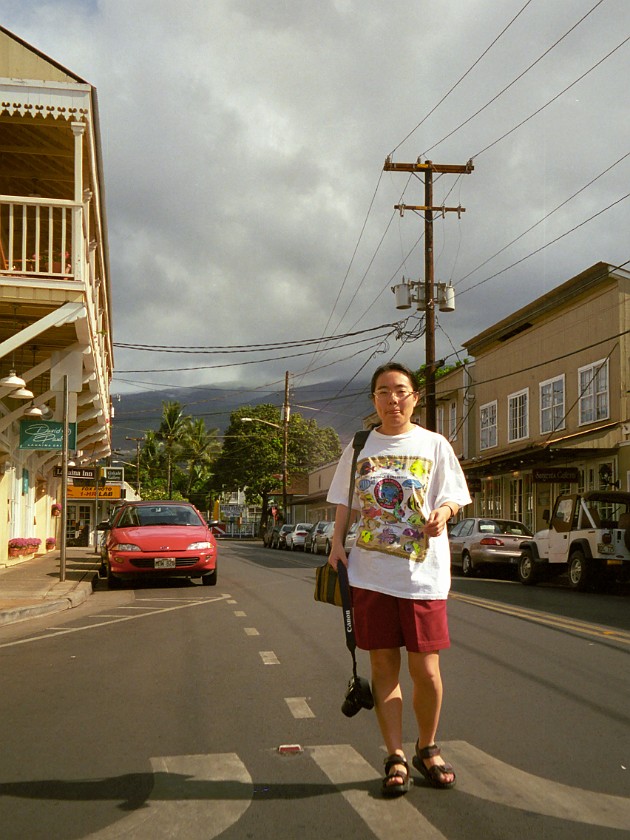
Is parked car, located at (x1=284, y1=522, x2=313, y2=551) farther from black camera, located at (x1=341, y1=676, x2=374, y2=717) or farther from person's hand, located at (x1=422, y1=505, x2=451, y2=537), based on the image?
person's hand, located at (x1=422, y1=505, x2=451, y2=537)

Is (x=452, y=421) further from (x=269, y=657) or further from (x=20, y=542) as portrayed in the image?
(x=269, y=657)

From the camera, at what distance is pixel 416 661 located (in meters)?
4.02

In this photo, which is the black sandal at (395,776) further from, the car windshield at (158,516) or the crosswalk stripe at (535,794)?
the car windshield at (158,516)

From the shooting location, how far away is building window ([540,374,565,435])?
27391 mm

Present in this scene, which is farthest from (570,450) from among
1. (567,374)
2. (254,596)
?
(254,596)

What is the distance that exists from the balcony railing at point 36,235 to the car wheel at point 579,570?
1034cm

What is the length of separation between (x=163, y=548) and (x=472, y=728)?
417 inches

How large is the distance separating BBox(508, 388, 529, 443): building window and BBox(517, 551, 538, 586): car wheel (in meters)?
11.2

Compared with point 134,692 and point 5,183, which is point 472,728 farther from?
point 5,183

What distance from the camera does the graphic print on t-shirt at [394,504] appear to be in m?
4.01

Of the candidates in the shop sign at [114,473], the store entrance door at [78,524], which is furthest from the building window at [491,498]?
the store entrance door at [78,524]

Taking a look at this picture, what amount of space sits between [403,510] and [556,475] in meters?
20.4

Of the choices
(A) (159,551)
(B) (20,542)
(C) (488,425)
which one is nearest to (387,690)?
(A) (159,551)

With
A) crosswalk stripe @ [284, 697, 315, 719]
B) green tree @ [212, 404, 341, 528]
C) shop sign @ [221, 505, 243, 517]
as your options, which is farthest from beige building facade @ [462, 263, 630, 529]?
shop sign @ [221, 505, 243, 517]
